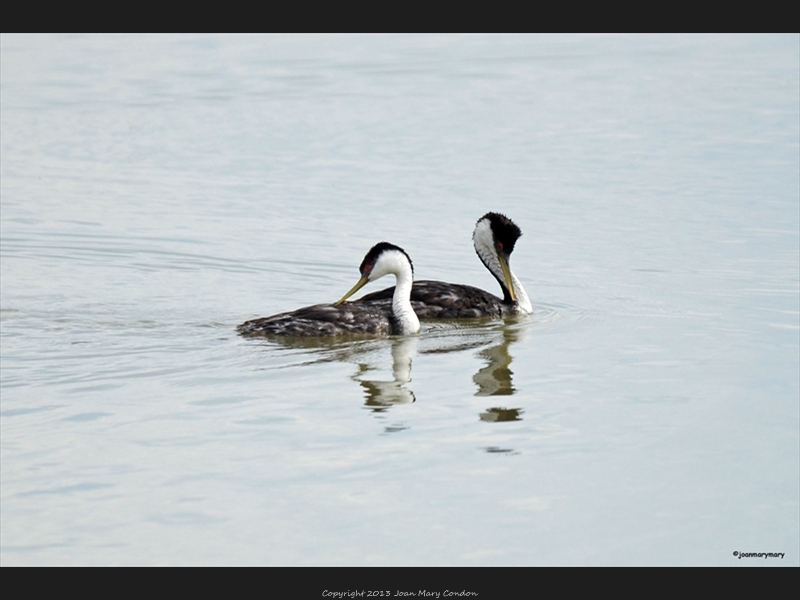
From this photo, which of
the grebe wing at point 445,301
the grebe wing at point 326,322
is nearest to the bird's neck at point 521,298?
the grebe wing at point 445,301

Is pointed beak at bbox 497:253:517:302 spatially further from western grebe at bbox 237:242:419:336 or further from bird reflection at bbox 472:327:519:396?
western grebe at bbox 237:242:419:336

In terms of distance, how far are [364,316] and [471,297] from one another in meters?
1.51

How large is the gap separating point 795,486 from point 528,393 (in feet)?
8.88

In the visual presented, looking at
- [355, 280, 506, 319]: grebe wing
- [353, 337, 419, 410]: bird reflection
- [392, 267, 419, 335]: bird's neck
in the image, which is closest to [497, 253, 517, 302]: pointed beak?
[355, 280, 506, 319]: grebe wing

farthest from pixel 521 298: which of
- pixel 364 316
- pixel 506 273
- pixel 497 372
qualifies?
pixel 497 372

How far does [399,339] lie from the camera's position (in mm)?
13195

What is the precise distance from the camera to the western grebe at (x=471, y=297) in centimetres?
1412

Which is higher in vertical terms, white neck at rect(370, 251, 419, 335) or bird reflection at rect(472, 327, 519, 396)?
white neck at rect(370, 251, 419, 335)

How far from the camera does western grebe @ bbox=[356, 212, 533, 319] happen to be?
46.3 ft

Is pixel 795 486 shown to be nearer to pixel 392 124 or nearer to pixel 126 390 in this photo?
pixel 126 390

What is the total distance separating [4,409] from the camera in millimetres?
10148

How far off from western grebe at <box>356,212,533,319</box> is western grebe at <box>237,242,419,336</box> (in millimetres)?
446

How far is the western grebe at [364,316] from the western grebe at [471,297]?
45 cm

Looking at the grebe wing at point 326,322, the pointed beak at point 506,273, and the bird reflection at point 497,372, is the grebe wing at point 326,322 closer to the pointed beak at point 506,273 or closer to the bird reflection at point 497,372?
the bird reflection at point 497,372
